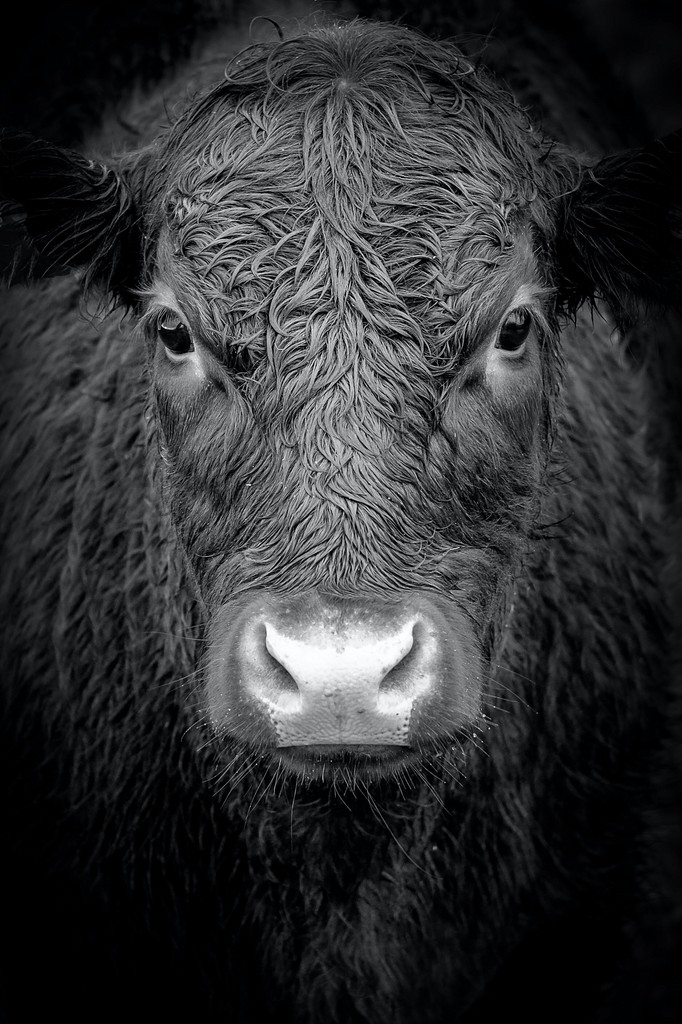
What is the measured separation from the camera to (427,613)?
2576 mm

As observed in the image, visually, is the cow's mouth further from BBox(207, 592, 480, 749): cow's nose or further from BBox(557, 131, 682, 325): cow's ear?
BBox(557, 131, 682, 325): cow's ear

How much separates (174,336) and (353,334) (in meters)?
0.65

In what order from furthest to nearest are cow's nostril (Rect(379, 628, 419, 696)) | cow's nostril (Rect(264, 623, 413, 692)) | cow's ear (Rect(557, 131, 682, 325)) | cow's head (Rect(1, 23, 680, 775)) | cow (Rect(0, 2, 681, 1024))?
cow's ear (Rect(557, 131, 682, 325)) → cow (Rect(0, 2, 681, 1024)) → cow's head (Rect(1, 23, 680, 775)) → cow's nostril (Rect(379, 628, 419, 696)) → cow's nostril (Rect(264, 623, 413, 692))

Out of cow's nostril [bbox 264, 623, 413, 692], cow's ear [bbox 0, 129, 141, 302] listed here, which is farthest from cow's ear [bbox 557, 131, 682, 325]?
cow's nostril [bbox 264, 623, 413, 692]

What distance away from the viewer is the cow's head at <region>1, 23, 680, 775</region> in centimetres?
257

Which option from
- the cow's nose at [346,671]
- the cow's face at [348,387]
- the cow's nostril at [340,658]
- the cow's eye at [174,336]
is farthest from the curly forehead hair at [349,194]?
the cow's nostril at [340,658]

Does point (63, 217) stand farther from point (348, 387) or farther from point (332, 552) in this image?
point (332, 552)

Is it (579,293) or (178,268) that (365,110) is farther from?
(579,293)

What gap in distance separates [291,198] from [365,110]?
386 millimetres

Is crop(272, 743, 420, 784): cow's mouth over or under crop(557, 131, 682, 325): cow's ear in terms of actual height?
under

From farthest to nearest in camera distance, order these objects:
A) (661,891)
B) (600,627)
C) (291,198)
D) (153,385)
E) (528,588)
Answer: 1. (661,891)
2. (600,627)
3. (528,588)
4. (153,385)
5. (291,198)

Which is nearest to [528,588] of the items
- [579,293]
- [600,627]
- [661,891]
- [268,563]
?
[600,627]

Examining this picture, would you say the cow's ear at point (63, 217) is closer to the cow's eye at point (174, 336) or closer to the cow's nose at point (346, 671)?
the cow's eye at point (174, 336)

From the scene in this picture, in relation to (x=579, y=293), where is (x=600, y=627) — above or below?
below
